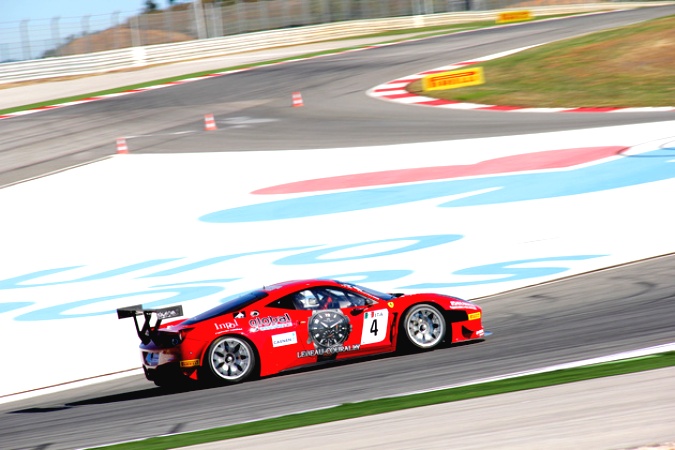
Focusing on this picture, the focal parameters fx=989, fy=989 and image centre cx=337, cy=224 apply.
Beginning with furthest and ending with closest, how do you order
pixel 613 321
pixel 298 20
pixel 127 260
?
pixel 298 20 → pixel 127 260 → pixel 613 321

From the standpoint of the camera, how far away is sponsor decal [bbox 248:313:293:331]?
972 centimetres

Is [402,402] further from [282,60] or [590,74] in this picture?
[282,60]

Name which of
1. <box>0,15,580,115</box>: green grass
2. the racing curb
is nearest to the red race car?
the racing curb

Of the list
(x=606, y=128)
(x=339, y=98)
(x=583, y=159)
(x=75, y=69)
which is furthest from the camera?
(x=75, y=69)

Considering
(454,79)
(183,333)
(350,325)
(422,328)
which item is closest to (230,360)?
(183,333)

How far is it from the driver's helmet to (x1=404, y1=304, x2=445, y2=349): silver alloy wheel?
3.11ft

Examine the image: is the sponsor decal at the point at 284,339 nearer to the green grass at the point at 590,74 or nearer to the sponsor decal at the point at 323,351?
the sponsor decal at the point at 323,351

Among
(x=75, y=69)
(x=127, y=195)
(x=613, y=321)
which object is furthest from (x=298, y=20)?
(x=613, y=321)

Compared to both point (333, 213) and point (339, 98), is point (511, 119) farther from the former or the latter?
Answer: point (333, 213)

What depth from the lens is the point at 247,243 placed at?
15820 mm

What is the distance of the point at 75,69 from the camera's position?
4038cm

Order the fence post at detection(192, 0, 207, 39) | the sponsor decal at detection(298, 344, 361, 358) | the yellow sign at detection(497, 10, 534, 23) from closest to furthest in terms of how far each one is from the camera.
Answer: the sponsor decal at detection(298, 344, 361, 358) → the fence post at detection(192, 0, 207, 39) → the yellow sign at detection(497, 10, 534, 23)

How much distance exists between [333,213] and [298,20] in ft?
117

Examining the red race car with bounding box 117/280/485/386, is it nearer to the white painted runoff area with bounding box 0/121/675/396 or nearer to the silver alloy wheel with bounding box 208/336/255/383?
the silver alloy wheel with bounding box 208/336/255/383
